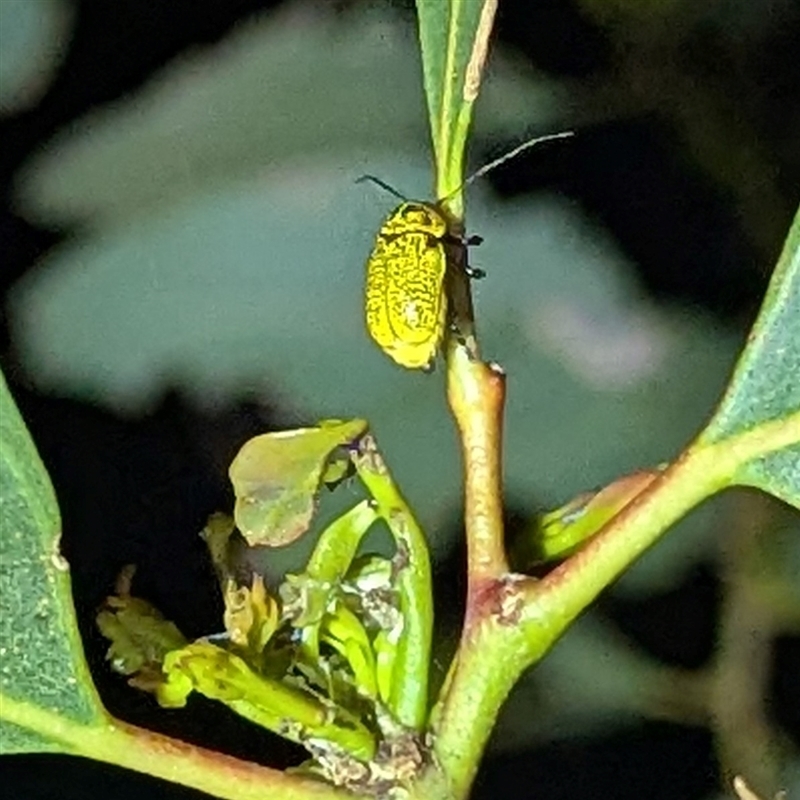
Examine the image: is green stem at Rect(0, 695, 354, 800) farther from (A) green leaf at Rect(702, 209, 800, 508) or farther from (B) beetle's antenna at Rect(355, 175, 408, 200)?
(B) beetle's antenna at Rect(355, 175, 408, 200)

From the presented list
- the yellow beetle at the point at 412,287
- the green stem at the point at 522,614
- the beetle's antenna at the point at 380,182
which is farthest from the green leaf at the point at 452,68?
the beetle's antenna at the point at 380,182

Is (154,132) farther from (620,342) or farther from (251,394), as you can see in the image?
(620,342)

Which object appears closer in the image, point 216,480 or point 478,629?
point 478,629

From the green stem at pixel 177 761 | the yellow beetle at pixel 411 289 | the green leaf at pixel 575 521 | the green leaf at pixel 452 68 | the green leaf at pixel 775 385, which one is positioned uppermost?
the green leaf at pixel 452 68

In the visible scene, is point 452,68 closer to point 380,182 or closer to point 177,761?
point 177,761

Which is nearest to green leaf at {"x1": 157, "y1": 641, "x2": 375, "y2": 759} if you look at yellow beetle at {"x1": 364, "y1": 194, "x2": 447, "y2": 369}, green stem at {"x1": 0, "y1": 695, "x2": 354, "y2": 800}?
green stem at {"x1": 0, "y1": 695, "x2": 354, "y2": 800}

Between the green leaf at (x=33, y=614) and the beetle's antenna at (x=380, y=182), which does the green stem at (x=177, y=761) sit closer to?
the green leaf at (x=33, y=614)

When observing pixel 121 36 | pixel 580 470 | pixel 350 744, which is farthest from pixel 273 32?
pixel 350 744
